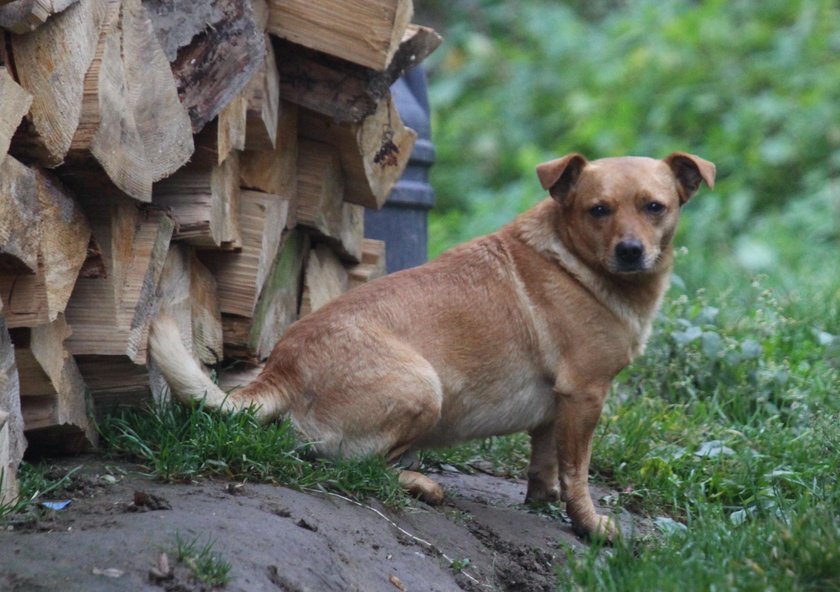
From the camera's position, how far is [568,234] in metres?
4.50

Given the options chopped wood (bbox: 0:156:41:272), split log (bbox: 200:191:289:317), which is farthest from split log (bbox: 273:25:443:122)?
chopped wood (bbox: 0:156:41:272)

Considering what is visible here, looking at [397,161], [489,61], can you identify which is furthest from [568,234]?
[489,61]

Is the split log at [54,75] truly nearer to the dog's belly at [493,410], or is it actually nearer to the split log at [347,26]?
the split log at [347,26]

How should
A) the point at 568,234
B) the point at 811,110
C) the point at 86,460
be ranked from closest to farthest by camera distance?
the point at 86,460 < the point at 568,234 < the point at 811,110

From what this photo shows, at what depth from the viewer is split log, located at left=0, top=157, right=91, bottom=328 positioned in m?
3.17

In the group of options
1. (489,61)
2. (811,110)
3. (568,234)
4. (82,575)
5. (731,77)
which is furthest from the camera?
(489,61)

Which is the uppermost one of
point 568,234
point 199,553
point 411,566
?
point 568,234

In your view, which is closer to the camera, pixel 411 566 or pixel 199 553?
pixel 199 553

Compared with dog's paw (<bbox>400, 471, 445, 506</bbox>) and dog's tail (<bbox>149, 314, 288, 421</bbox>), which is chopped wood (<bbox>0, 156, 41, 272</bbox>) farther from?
dog's paw (<bbox>400, 471, 445, 506</bbox>)

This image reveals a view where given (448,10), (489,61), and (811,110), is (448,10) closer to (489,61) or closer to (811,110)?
(489,61)

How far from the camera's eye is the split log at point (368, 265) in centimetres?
570

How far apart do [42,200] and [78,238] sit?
25 centimetres

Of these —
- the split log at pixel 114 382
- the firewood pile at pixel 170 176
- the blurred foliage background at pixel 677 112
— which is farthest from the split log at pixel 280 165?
the blurred foliage background at pixel 677 112

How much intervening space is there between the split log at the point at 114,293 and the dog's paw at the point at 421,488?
3.35 feet
